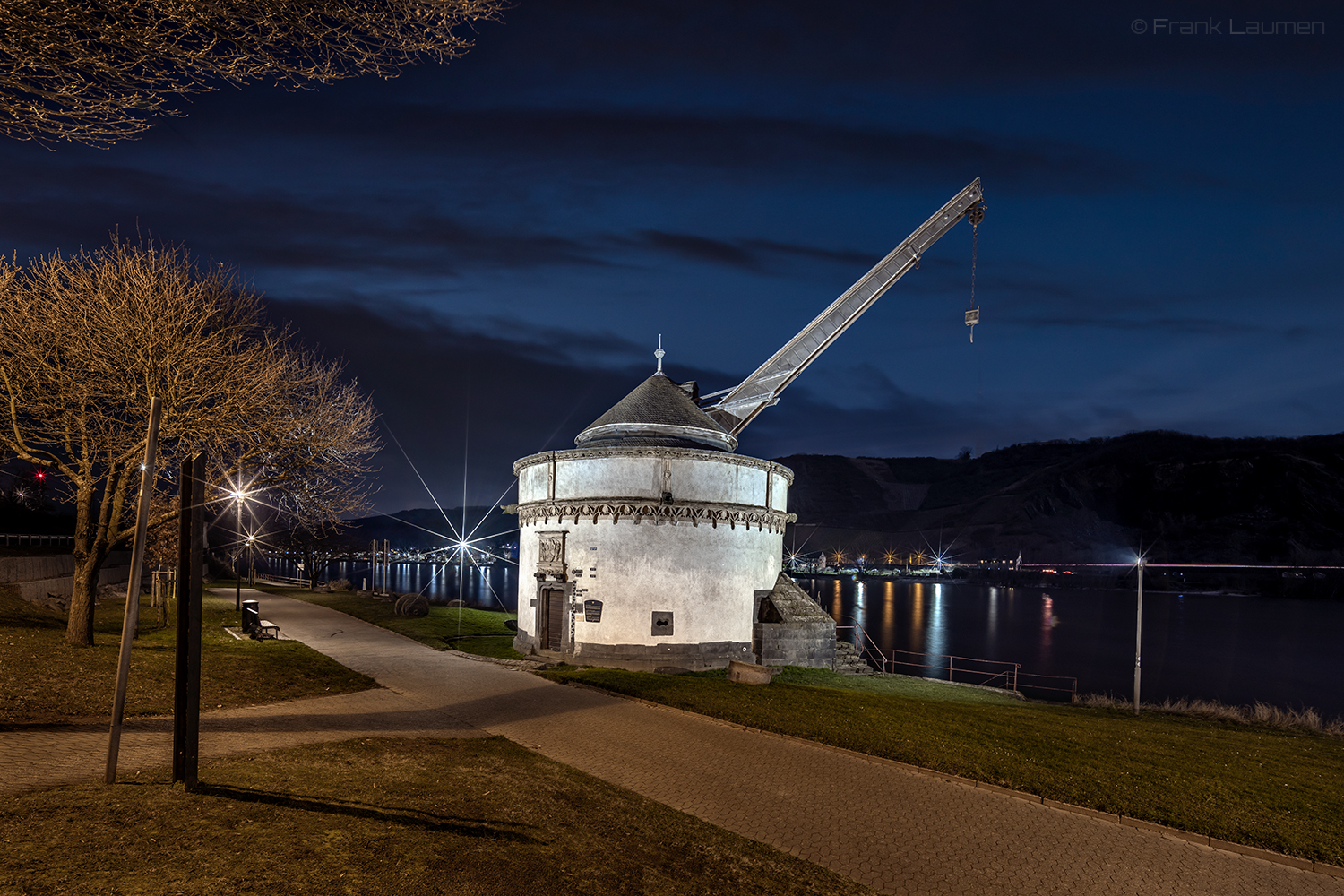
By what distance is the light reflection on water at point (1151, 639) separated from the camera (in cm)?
5844

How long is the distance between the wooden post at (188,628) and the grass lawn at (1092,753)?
10387 millimetres

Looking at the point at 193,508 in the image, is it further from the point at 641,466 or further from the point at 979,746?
the point at 641,466

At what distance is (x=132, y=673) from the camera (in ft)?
54.3

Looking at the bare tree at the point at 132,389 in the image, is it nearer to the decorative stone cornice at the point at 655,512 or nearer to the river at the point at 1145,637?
the decorative stone cornice at the point at 655,512

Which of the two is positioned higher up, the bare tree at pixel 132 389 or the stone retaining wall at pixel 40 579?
the bare tree at pixel 132 389

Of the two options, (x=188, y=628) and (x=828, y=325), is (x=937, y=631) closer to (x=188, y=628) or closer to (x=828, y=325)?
Answer: (x=828, y=325)

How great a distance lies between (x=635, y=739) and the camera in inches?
571

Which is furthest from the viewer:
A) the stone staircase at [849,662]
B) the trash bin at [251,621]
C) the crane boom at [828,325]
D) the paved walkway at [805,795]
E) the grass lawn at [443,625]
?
the crane boom at [828,325]

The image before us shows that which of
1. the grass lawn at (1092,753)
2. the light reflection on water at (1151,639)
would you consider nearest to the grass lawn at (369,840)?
the grass lawn at (1092,753)

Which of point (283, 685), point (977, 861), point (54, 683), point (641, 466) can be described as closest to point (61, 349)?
point (54, 683)

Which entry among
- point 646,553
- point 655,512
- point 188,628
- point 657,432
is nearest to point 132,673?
point 188,628

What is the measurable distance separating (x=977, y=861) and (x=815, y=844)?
78.6 inches

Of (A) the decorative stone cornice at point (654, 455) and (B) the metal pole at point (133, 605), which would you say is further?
(A) the decorative stone cornice at point (654, 455)

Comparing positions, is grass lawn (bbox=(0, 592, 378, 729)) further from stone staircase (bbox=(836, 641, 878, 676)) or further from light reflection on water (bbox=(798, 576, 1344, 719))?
light reflection on water (bbox=(798, 576, 1344, 719))
